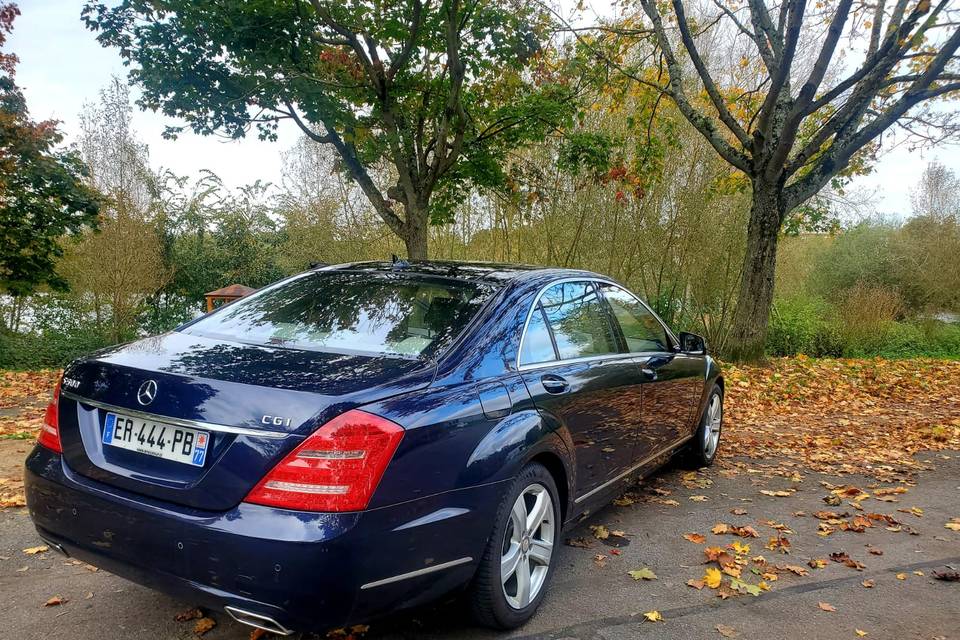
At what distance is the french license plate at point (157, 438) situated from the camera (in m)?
2.33

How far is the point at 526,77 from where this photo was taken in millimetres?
13555

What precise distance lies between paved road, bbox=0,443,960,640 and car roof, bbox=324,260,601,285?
159cm

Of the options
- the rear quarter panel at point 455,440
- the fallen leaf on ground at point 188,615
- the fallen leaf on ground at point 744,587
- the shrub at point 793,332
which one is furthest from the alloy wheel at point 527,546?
the shrub at point 793,332

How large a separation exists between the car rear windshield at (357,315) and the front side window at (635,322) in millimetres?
1317

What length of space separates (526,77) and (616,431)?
11.1m

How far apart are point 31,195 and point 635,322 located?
14272 mm

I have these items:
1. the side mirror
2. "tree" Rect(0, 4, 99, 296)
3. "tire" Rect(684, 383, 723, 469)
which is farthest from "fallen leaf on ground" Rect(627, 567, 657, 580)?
"tree" Rect(0, 4, 99, 296)

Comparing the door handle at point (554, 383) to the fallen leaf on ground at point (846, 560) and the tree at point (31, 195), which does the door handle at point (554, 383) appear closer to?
the fallen leaf on ground at point (846, 560)

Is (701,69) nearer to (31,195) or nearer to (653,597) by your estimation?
(653,597)

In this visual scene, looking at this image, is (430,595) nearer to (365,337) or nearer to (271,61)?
(365,337)

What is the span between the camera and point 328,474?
219cm

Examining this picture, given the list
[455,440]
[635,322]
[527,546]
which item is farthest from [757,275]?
[455,440]

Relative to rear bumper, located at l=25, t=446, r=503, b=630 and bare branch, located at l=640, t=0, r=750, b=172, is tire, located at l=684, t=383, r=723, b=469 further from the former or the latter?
bare branch, located at l=640, t=0, r=750, b=172

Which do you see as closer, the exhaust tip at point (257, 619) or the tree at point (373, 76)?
the exhaust tip at point (257, 619)
